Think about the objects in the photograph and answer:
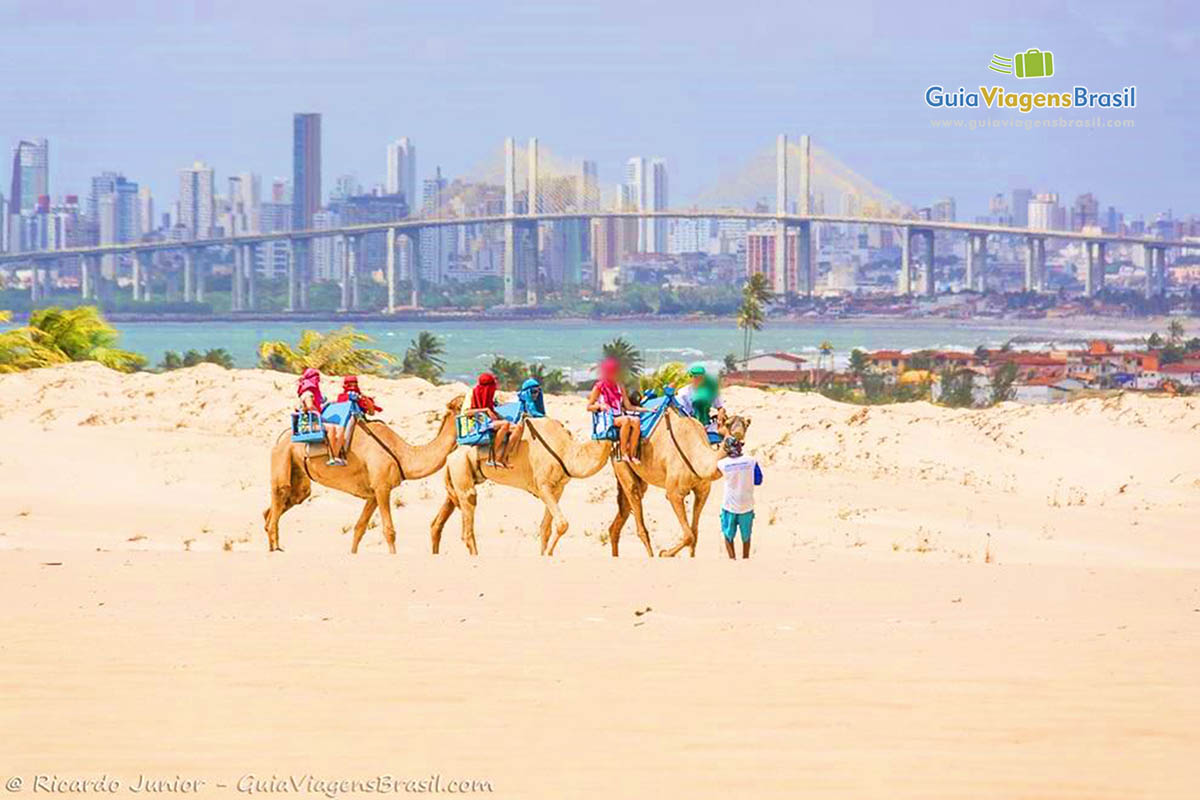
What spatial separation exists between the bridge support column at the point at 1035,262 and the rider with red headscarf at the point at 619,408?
224ft

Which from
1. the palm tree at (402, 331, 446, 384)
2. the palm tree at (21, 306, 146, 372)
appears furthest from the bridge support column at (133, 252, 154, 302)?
the palm tree at (21, 306, 146, 372)

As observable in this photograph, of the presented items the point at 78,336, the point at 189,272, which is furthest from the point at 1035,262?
the point at 78,336

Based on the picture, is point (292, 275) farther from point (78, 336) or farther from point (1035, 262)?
point (78, 336)

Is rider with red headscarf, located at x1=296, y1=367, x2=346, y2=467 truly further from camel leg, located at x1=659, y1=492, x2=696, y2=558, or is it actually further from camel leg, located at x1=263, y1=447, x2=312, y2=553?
camel leg, located at x1=659, y1=492, x2=696, y2=558

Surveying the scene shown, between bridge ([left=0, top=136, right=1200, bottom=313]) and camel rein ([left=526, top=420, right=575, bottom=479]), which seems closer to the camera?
camel rein ([left=526, top=420, right=575, bottom=479])

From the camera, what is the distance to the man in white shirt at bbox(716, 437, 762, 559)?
37.2ft

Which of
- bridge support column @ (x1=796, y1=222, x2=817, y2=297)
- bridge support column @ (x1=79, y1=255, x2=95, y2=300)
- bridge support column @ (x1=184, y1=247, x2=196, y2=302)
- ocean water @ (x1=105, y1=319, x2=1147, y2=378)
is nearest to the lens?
ocean water @ (x1=105, y1=319, x2=1147, y2=378)

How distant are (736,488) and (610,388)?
961mm

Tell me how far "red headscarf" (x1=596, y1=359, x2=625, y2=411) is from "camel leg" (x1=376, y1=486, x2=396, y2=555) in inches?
54.3

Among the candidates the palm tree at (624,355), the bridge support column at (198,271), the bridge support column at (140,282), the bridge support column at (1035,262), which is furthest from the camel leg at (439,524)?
the bridge support column at (140,282)

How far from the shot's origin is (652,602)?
30.0ft

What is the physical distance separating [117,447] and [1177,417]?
10.4m

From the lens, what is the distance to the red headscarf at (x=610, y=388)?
1168 centimetres

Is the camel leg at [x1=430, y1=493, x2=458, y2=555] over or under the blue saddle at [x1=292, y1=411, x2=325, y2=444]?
under
